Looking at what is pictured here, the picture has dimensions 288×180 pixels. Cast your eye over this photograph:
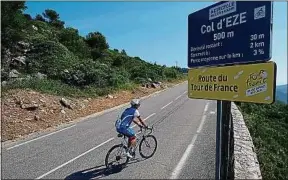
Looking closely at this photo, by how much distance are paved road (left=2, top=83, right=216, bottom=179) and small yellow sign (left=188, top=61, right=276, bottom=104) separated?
12.7ft

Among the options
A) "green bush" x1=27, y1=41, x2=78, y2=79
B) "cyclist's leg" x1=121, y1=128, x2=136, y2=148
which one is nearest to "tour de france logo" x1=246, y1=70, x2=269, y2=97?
"cyclist's leg" x1=121, y1=128, x2=136, y2=148

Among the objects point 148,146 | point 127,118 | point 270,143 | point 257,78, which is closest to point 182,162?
point 148,146

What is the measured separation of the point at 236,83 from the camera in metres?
4.00

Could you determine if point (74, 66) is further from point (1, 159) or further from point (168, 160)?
point (168, 160)

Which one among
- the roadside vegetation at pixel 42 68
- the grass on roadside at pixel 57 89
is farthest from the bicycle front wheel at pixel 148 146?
the roadside vegetation at pixel 42 68

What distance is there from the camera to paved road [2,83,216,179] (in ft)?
28.0

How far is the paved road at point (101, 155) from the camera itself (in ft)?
28.0

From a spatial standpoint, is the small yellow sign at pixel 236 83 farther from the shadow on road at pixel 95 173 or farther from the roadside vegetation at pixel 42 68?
the roadside vegetation at pixel 42 68

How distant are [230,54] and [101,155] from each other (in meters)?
7.12

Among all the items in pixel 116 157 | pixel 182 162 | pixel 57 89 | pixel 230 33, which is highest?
pixel 230 33

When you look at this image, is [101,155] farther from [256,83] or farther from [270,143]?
[270,143]

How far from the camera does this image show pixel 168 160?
9.44 m

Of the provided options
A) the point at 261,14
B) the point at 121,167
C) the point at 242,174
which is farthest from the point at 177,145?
the point at 261,14

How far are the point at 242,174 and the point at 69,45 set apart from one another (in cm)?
4051
